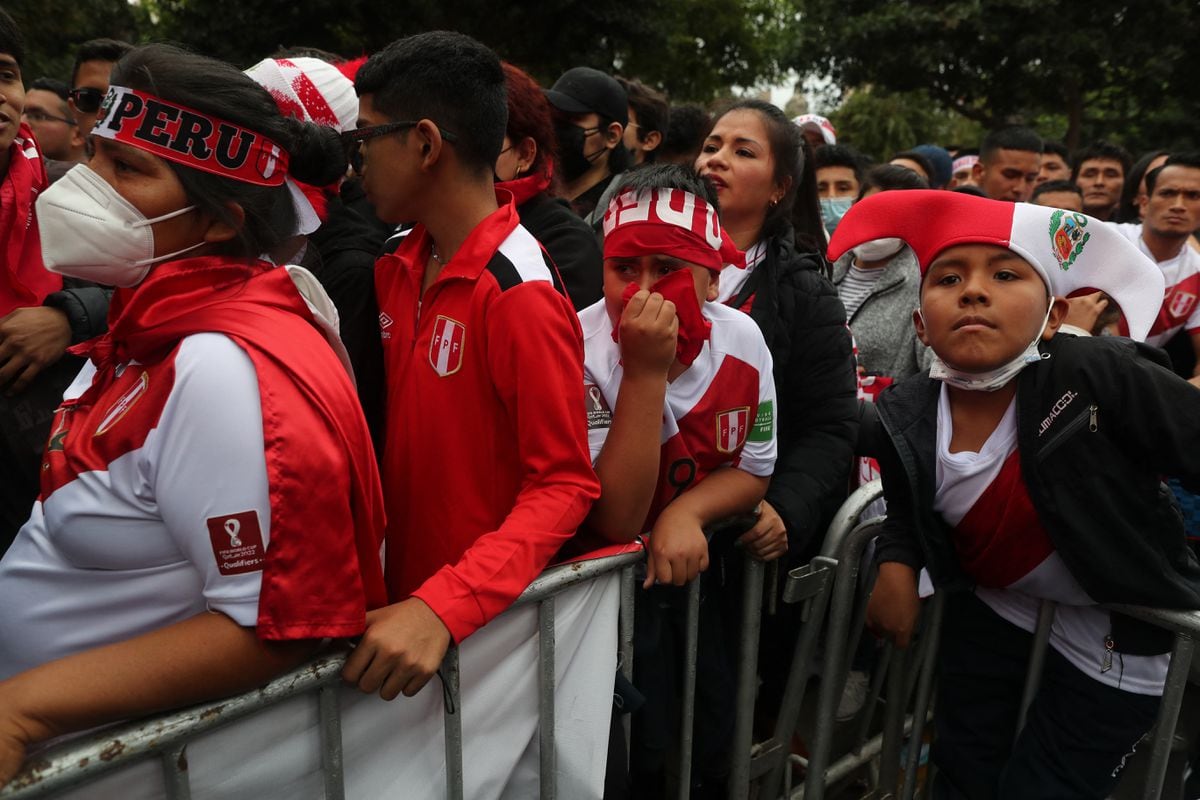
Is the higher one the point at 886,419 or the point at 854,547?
the point at 886,419

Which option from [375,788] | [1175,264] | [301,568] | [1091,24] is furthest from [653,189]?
[1091,24]

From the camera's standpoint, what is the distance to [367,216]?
2801 millimetres

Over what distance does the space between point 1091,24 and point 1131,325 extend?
17.8 metres

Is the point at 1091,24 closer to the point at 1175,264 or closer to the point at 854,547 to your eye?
the point at 1175,264

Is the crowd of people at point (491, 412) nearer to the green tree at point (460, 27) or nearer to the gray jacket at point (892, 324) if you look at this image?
the gray jacket at point (892, 324)

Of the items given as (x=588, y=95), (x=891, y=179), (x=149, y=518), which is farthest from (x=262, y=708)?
(x=891, y=179)

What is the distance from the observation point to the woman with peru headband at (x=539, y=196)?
2666mm

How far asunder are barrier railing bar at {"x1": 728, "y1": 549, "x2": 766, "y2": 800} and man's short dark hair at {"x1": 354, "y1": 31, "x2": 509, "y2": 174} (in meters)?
1.29

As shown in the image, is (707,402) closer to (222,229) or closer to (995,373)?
(995,373)

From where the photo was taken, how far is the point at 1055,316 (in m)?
2.21

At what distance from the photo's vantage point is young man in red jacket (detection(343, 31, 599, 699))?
1.81 metres

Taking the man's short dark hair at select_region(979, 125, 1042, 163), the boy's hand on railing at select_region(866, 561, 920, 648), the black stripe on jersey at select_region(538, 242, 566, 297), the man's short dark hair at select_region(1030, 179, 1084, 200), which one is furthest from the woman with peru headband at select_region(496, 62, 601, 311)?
the man's short dark hair at select_region(979, 125, 1042, 163)

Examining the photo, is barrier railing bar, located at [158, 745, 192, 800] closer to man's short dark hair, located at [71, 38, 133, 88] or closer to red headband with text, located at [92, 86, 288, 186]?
red headband with text, located at [92, 86, 288, 186]

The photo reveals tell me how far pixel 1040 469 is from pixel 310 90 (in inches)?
85.0
